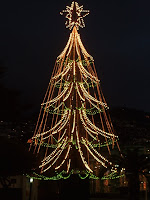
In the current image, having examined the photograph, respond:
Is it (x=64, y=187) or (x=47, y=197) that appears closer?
(x=64, y=187)

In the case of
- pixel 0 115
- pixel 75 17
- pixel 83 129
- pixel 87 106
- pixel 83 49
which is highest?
pixel 75 17

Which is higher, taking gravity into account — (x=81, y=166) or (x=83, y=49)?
(x=83, y=49)

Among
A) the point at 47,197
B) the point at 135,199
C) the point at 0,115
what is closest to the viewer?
the point at 0,115

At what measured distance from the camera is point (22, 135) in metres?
38.8

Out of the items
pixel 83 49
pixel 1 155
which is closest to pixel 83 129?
pixel 83 49

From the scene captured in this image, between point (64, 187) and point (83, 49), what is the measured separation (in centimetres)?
1115

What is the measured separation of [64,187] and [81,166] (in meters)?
3.97

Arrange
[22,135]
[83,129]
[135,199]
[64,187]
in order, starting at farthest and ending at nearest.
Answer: [22,135]
[83,129]
[135,199]
[64,187]

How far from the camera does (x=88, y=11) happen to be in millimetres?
30828

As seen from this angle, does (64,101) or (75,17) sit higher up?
(75,17)

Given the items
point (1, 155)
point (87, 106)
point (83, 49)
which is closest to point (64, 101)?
point (87, 106)

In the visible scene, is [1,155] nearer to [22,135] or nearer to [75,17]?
[75,17]

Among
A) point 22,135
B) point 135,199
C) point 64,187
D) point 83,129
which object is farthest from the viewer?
point 22,135

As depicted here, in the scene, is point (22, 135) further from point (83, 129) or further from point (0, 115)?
point (0, 115)
